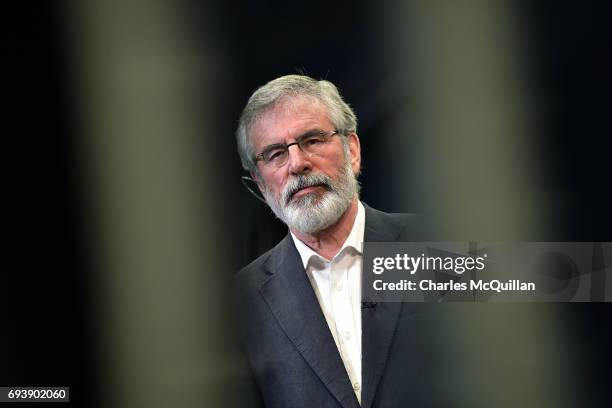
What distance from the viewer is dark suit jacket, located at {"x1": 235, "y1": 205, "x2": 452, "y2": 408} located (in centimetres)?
162

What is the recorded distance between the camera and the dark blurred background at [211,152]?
1673 mm

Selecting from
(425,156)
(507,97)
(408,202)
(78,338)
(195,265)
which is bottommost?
(78,338)

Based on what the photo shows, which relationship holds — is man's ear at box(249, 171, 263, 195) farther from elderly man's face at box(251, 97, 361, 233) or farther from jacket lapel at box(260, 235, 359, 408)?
jacket lapel at box(260, 235, 359, 408)

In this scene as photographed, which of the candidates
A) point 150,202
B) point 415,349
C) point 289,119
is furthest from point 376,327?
point 150,202

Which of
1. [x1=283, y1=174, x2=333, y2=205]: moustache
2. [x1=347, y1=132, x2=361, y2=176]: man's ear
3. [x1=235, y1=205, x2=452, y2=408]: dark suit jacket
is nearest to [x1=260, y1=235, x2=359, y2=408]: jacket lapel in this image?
[x1=235, y1=205, x2=452, y2=408]: dark suit jacket

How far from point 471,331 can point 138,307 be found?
0.84 metres

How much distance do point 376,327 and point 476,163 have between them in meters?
0.48

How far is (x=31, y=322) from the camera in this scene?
5.60 ft

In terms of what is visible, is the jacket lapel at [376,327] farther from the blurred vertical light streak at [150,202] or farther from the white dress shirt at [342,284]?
the blurred vertical light streak at [150,202]

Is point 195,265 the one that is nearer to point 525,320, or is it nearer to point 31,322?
point 31,322

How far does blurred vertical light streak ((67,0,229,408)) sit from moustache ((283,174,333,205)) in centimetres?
20

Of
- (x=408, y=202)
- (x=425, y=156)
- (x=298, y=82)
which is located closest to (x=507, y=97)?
(x=425, y=156)

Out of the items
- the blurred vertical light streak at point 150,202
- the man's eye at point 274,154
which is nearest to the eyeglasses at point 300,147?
the man's eye at point 274,154

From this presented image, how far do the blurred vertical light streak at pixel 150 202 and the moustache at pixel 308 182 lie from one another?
198 mm
